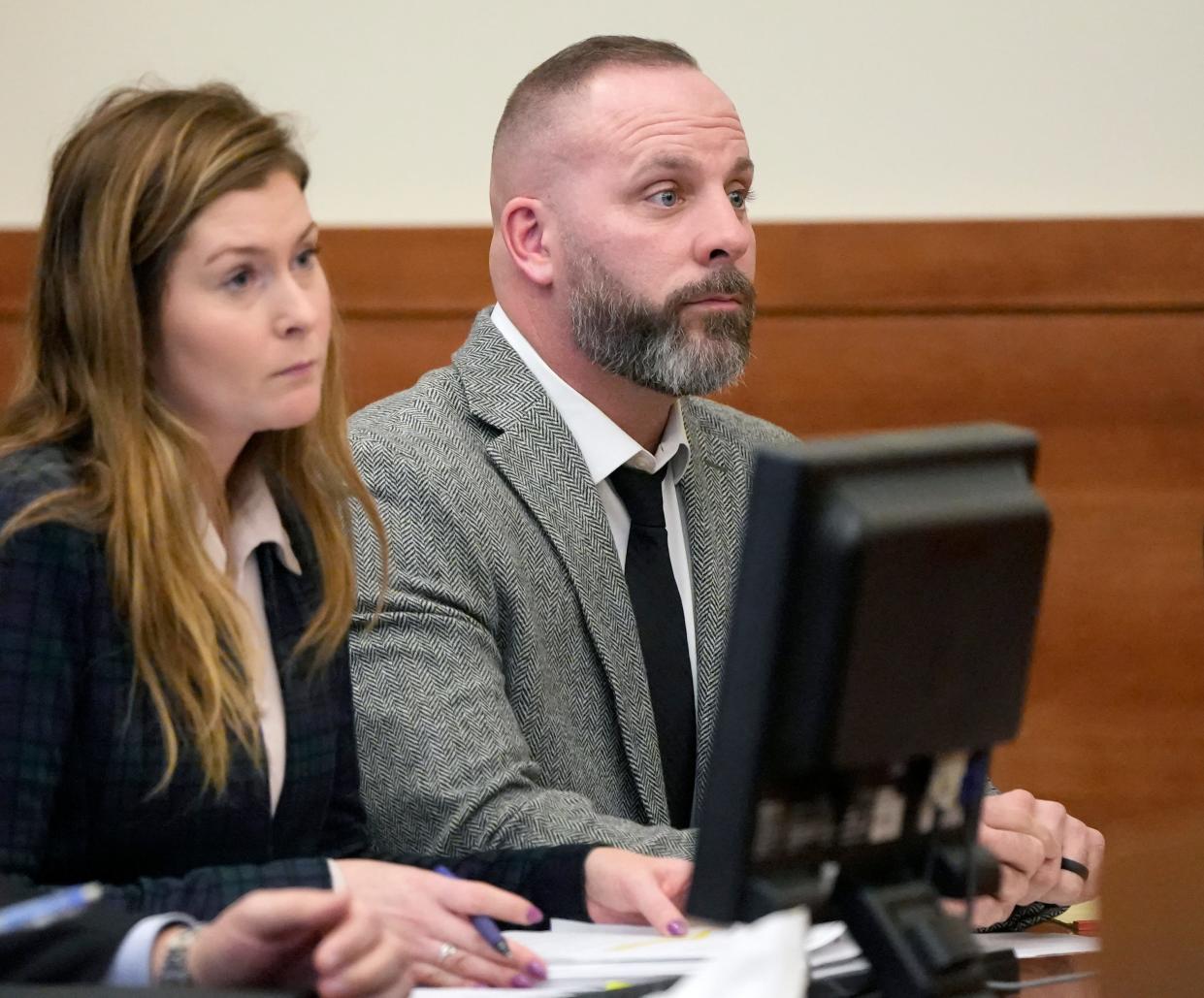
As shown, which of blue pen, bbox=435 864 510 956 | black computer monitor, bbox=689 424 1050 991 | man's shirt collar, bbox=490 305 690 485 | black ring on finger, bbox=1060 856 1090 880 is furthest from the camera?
man's shirt collar, bbox=490 305 690 485

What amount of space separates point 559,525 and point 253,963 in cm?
80

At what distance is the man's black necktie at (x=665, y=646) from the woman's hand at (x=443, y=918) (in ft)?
1.61

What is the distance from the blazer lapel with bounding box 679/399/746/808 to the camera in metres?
1.75

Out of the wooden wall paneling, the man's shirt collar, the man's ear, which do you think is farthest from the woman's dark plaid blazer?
the wooden wall paneling

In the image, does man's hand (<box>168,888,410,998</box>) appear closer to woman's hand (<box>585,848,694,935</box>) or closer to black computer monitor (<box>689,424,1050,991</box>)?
black computer monitor (<box>689,424,1050,991</box>)

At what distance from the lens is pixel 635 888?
128cm

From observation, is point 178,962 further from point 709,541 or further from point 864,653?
point 709,541

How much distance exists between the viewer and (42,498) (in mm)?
1212

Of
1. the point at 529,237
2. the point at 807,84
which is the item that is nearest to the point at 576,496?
the point at 529,237

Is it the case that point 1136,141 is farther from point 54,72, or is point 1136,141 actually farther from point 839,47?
point 54,72

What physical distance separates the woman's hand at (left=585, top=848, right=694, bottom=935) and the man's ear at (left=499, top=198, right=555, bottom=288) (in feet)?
2.57

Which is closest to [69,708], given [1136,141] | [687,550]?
[687,550]

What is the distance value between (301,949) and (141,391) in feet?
1.55

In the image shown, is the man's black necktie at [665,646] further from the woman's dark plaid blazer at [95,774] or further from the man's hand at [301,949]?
the man's hand at [301,949]
